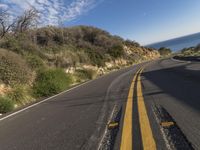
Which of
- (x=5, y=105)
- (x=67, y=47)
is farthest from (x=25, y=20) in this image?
(x=5, y=105)

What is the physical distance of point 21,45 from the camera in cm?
2055

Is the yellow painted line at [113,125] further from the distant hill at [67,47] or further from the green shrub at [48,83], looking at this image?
the distant hill at [67,47]

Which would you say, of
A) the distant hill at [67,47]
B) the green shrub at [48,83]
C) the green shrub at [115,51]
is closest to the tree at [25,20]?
the distant hill at [67,47]

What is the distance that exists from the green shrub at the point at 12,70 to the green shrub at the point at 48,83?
0.76 m

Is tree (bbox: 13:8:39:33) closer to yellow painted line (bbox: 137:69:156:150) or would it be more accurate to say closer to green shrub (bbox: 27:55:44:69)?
green shrub (bbox: 27:55:44:69)

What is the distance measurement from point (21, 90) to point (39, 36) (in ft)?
80.1

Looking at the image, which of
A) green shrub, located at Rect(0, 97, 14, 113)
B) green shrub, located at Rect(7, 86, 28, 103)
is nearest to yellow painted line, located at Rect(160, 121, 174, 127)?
green shrub, located at Rect(0, 97, 14, 113)

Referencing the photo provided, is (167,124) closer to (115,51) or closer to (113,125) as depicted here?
(113,125)

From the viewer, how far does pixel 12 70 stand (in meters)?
14.0

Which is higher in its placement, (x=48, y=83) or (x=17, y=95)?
(x=48, y=83)

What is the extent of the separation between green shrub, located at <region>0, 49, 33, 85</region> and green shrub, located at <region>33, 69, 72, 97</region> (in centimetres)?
76

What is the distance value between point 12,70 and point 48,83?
2.15 meters

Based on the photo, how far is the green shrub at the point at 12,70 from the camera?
1367 centimetres

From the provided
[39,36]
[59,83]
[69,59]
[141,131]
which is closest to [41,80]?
[59,83]
